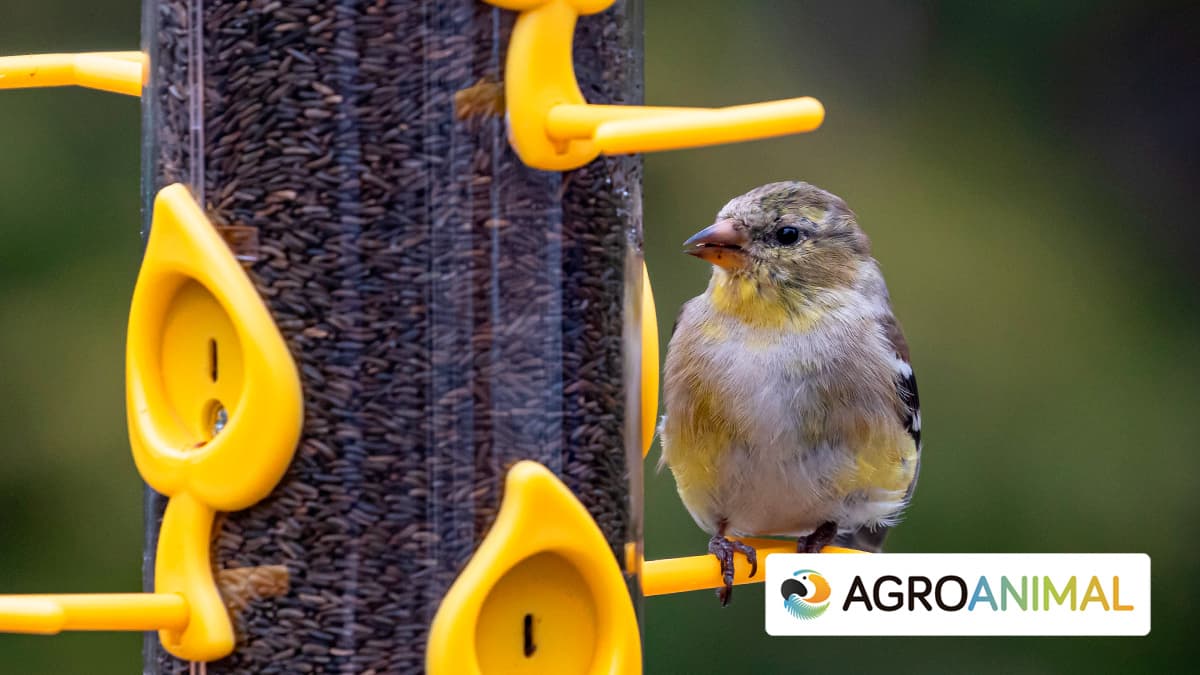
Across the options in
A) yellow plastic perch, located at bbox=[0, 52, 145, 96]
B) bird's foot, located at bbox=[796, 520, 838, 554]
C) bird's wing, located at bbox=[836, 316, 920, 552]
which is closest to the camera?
yellow plastic perch, located at bbox=[0, 52, 145, 96]

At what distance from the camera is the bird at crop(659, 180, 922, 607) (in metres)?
3.04

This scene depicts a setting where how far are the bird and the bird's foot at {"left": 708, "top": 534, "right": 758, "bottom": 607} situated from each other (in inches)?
0.5

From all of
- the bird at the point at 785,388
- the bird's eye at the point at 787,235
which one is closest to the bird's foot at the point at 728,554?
the bird at the point at 785,388

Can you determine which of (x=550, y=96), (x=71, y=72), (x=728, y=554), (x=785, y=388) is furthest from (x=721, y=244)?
(x=71, y=72)

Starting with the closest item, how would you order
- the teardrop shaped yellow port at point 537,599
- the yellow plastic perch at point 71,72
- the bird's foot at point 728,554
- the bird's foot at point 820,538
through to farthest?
the teardrop shaped yellow port at point 537,599 < the yellow plastic perch at point 71,72 < the bird's foot at point 728,554 < the bird's foot at point 820,538

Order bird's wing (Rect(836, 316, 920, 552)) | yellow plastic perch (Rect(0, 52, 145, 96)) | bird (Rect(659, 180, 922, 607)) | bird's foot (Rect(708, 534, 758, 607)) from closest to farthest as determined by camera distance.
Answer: yellow plastic perch (Rect(0, 52, 145, 96))
bird's foot (Rect(708, 534, 758, 607))
bird (Rect(659, 180, 922, 607))
bird's wing (Rect(836, 316, 920, 552))

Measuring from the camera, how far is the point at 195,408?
6.73ft

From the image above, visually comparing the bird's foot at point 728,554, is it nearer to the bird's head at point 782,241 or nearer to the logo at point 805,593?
the logo at point 805,593

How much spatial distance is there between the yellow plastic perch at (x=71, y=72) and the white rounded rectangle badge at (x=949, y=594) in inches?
53.1

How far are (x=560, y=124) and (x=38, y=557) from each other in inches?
106

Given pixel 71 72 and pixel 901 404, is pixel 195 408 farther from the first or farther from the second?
pixel 901 404

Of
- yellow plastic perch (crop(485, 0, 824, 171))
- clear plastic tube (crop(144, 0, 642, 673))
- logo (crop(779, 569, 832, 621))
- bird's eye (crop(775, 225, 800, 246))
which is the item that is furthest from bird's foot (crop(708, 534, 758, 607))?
yellow plastic perch (crop(485, 0, 824, 171))

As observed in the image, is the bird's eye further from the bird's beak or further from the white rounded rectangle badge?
the white rounded rectangle badge

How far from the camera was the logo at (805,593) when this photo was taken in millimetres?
3131
